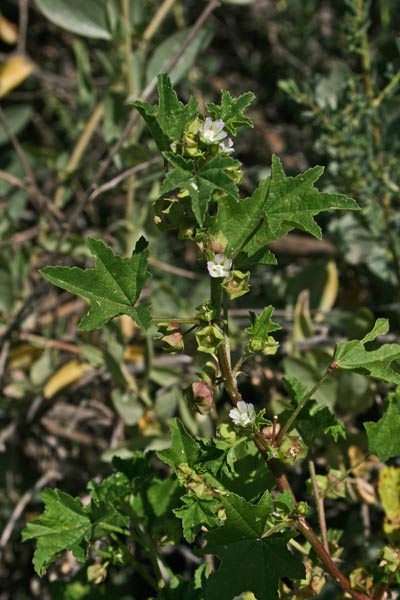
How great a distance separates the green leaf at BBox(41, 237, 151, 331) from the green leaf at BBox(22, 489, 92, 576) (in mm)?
376

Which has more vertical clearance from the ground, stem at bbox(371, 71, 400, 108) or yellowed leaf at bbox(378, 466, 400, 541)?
stem at bbox(371, 71, 400, 108)

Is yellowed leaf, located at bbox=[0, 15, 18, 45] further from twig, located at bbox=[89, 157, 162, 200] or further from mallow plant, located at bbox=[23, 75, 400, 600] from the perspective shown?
mallow plant, located at bbox=[23, 75, 400, 600]

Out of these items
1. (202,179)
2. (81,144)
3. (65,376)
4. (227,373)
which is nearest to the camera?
(202,179)

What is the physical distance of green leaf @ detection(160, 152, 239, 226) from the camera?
1.11 meters

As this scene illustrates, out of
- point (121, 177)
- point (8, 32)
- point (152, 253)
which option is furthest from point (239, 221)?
point (8, 32)

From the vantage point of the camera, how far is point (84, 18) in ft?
7.93

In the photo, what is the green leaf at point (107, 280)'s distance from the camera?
3.89 ft

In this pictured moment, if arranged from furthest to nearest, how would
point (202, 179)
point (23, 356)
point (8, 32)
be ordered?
point (8, 32) < point (23, 356) < point (202, 179)

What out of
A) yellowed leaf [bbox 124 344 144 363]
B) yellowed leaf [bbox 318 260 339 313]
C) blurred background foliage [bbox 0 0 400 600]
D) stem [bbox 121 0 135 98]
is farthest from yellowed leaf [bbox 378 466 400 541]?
stem [bbox 121 0 135 98]

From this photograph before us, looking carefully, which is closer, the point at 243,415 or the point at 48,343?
the point at 243,415

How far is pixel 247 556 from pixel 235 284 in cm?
42

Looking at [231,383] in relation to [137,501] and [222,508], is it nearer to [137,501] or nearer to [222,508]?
[222,508]

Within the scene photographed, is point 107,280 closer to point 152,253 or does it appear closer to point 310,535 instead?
point 310,535

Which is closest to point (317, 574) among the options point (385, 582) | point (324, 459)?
point (385, 582)
